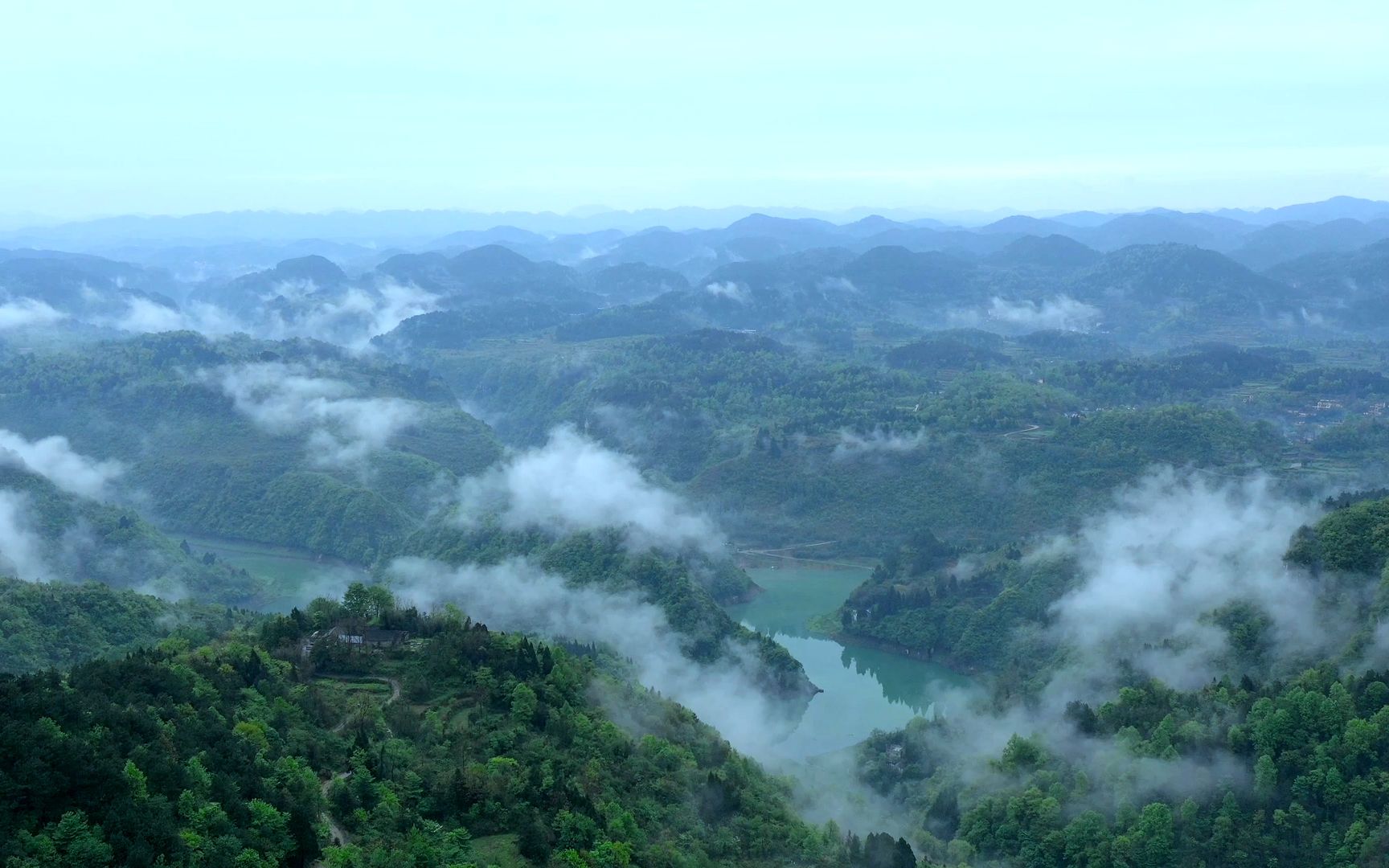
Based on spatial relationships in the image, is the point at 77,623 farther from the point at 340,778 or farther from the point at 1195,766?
the point at 1195,766

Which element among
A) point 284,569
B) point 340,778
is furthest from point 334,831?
point 284,569

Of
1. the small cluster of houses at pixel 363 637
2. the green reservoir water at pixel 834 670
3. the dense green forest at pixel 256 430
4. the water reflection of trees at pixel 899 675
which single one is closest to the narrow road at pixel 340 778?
the small cluster of houses at pixel 363 637

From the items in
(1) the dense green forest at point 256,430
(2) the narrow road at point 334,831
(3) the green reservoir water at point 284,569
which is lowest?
(3) the green reservoir water at point 284,569

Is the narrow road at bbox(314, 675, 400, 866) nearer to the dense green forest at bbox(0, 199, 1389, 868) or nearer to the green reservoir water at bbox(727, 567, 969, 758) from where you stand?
the dense green forest at bbox(0, 199, 1389, 868)

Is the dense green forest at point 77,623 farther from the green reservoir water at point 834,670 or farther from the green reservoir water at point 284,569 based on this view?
the green reservoir water at point 834,670

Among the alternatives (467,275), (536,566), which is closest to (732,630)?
(536,566)

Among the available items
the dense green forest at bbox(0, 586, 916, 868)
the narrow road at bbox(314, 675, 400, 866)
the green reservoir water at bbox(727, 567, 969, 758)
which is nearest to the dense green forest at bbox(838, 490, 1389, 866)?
the dense green forest at bbox(0, 586, 916, 868)

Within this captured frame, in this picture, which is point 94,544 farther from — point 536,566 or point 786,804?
point 786,804
